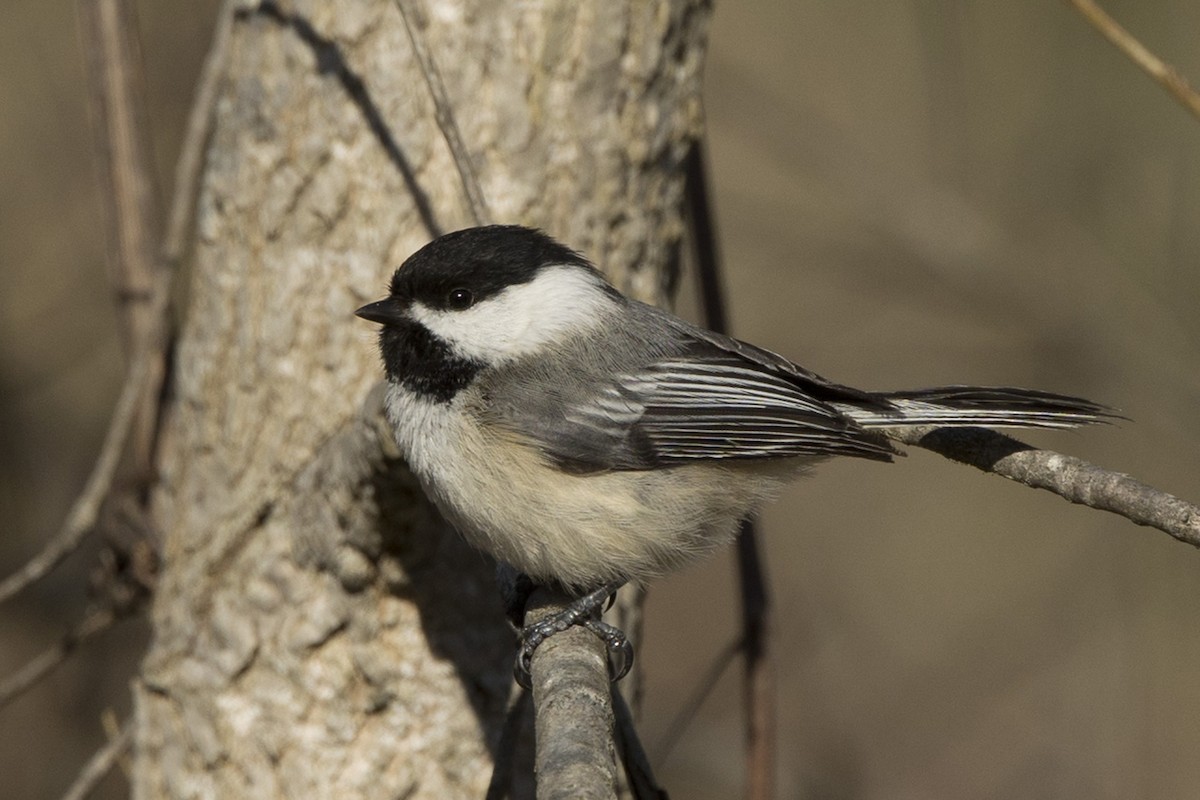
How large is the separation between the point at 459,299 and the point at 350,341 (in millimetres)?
313

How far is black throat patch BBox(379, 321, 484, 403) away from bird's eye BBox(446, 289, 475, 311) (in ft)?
0.22

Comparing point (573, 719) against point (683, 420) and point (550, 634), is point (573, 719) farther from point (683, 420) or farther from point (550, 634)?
point (683, 420)

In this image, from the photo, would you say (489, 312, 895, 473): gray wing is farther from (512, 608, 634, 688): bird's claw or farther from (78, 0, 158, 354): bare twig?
(78, 0, 158, 354): bare twig

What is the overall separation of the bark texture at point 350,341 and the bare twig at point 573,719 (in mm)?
579

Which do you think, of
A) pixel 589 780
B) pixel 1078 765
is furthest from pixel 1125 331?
pixel 589 780

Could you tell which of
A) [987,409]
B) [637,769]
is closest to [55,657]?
[637,769]

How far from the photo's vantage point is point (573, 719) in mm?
1372

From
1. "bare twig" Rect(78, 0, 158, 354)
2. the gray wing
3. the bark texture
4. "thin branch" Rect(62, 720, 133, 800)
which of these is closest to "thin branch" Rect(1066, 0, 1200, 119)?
the gray wing

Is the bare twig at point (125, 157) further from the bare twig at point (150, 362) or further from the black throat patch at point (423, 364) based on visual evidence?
the black throat patch at point (423, 364)

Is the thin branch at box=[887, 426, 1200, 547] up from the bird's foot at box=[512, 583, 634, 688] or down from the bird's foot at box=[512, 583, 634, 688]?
up

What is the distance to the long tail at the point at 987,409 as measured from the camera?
6.27 feet

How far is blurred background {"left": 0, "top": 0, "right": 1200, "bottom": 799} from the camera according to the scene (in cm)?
370

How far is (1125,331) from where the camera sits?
13.1 ft

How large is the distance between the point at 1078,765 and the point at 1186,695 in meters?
0.47
